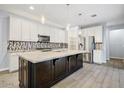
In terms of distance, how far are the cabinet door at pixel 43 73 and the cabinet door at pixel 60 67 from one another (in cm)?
27

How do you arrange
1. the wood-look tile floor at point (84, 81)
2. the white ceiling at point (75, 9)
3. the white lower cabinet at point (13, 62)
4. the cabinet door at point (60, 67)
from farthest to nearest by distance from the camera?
the white lower cabinet at point (13, 62) < the white ceiling at point (75, 9) < the cabinet door at point (60, 67) < the wood-look tile floor at point (84, 81)

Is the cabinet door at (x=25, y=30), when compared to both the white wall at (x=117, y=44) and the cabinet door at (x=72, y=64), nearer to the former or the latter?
the cabinet door at (x=72, y=64)

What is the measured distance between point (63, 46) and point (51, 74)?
506 centimetres

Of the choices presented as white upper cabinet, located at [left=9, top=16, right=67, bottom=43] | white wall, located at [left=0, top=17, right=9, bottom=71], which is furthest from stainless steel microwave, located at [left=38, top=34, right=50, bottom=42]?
white wall, located at [left=0, top=17, right=9, bottom=71]

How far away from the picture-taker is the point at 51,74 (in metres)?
2.81

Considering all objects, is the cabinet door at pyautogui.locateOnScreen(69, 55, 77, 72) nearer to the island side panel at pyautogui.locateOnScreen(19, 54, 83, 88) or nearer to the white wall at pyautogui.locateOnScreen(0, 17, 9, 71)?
the island side panel at pyautogui.locateOnScreen(19, 54, 83, 88)

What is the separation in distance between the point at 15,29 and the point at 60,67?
260 centimetres

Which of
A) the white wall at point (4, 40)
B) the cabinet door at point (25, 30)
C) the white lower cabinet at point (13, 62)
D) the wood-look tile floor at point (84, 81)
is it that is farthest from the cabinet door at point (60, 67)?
the white wall at point (4, 40)

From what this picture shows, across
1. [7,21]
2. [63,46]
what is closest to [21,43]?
[7,21]

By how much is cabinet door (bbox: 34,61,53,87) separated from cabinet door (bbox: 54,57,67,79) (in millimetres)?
266

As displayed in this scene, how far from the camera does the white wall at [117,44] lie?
7.95m

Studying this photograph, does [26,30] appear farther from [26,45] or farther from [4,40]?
[4,40]

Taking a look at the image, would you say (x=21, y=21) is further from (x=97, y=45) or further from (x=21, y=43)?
(x=97, y=45)

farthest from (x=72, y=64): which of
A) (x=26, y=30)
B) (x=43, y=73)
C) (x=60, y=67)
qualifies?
(x=26, y=30)
